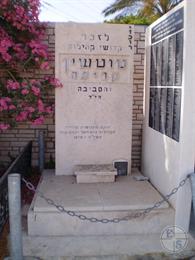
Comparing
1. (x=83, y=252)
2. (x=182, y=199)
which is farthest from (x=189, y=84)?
(x=83, y=252)

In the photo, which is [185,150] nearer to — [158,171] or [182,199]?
[182,199]

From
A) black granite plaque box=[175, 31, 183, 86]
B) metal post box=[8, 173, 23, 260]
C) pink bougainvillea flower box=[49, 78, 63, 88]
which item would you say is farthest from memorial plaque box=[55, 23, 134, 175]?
metal post box=[8, 173, 23, 260]

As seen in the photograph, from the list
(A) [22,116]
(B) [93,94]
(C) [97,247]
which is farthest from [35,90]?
(C) [97,247]

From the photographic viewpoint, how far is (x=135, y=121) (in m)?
6.26

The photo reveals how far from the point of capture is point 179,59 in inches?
159

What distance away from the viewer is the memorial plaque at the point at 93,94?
529cm

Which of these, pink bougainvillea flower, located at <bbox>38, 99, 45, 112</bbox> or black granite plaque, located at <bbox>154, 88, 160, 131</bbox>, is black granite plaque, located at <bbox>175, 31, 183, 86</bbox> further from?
pink bougainvillea flower, located at <bbox>38, 99, 45, 112</bbox>

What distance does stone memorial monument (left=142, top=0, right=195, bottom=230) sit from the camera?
12.8 ft

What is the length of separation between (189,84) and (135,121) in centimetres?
242

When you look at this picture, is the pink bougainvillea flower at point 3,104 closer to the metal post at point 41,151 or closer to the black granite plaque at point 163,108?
the metal post at point 41,151

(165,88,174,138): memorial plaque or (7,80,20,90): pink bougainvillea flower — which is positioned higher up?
(7,80,20,90): pink bougainvillea flower

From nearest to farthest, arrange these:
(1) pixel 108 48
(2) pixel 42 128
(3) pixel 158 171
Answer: (3) pixel 158 171 < (1) pixel 108 48 < (2) pixel 42 128

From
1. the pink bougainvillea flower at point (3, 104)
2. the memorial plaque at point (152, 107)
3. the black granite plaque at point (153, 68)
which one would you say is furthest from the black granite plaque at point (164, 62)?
the pink bougainvillea flower at point (3, 104)

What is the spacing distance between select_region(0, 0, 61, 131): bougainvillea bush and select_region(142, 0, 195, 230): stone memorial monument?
1432mm
